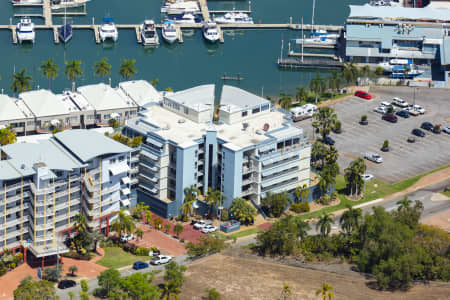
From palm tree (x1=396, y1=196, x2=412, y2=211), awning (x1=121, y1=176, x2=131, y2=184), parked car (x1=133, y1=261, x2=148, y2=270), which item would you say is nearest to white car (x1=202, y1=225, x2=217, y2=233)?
awning (x1=121, y1=176, x2=131, y2=184)

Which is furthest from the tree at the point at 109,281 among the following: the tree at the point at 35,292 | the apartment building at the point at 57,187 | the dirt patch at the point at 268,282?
the apartment building at the point at 57,187

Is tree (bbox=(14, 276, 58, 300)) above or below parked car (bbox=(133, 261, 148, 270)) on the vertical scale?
above

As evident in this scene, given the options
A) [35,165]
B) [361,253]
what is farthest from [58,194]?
[361,253]

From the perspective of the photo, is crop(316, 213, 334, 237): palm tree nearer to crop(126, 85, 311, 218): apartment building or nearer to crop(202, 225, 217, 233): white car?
crop(126, 85, 311, 218): apartment building

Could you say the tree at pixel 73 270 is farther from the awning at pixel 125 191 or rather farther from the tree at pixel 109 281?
the awning at pixel 125 191

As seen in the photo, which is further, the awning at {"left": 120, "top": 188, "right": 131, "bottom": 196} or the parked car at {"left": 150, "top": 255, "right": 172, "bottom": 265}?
the awning at {"left": 120, "top": 188, "right": 131, "bottom": 196}

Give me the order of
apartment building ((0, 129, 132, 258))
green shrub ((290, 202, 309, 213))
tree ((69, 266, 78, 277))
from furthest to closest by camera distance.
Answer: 1. green shrub ((290, 202, 309, 213))
2. apartment building ((0, 129, 132, 258))
3. tree ((69, 266, 78, 277))
